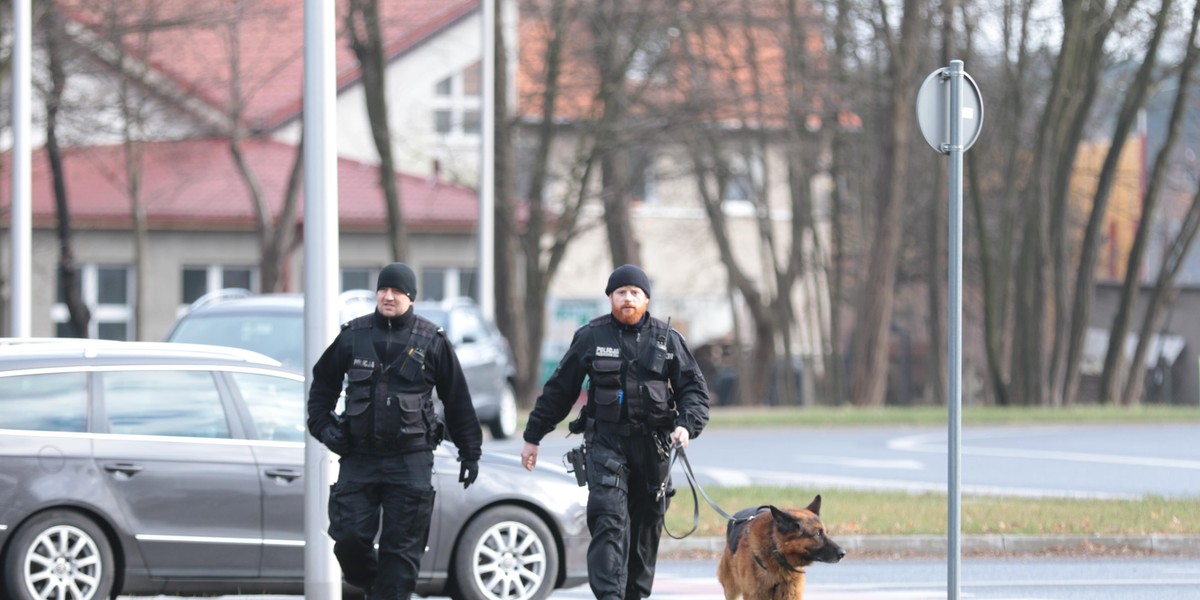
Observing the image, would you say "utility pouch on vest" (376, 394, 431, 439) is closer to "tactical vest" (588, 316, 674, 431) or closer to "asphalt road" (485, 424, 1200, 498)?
"tactical vest" (588, 316, 674, 431)

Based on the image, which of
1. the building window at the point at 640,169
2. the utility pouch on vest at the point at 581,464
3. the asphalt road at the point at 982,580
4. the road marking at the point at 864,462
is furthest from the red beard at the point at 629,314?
the building window at the point at 640,169

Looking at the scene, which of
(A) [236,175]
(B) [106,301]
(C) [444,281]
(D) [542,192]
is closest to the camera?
(D) [542,192]

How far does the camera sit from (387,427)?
27.1 ft

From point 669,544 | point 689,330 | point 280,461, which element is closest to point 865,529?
point 669,544

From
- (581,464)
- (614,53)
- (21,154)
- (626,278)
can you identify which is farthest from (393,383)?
(614,53)

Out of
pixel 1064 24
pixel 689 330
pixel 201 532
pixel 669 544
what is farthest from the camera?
pixel 689 330

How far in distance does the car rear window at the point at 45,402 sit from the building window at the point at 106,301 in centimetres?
3375

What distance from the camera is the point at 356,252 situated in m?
43.7

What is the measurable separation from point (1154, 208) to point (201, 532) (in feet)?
88.0

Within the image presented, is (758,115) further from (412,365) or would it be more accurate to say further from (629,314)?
(412,365)

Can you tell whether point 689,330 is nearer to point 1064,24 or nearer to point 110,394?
point 1064,24

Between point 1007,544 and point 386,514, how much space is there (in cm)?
628

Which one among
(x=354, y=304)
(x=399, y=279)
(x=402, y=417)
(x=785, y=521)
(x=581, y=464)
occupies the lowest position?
(x=785, y=521)

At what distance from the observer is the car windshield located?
1739cm
